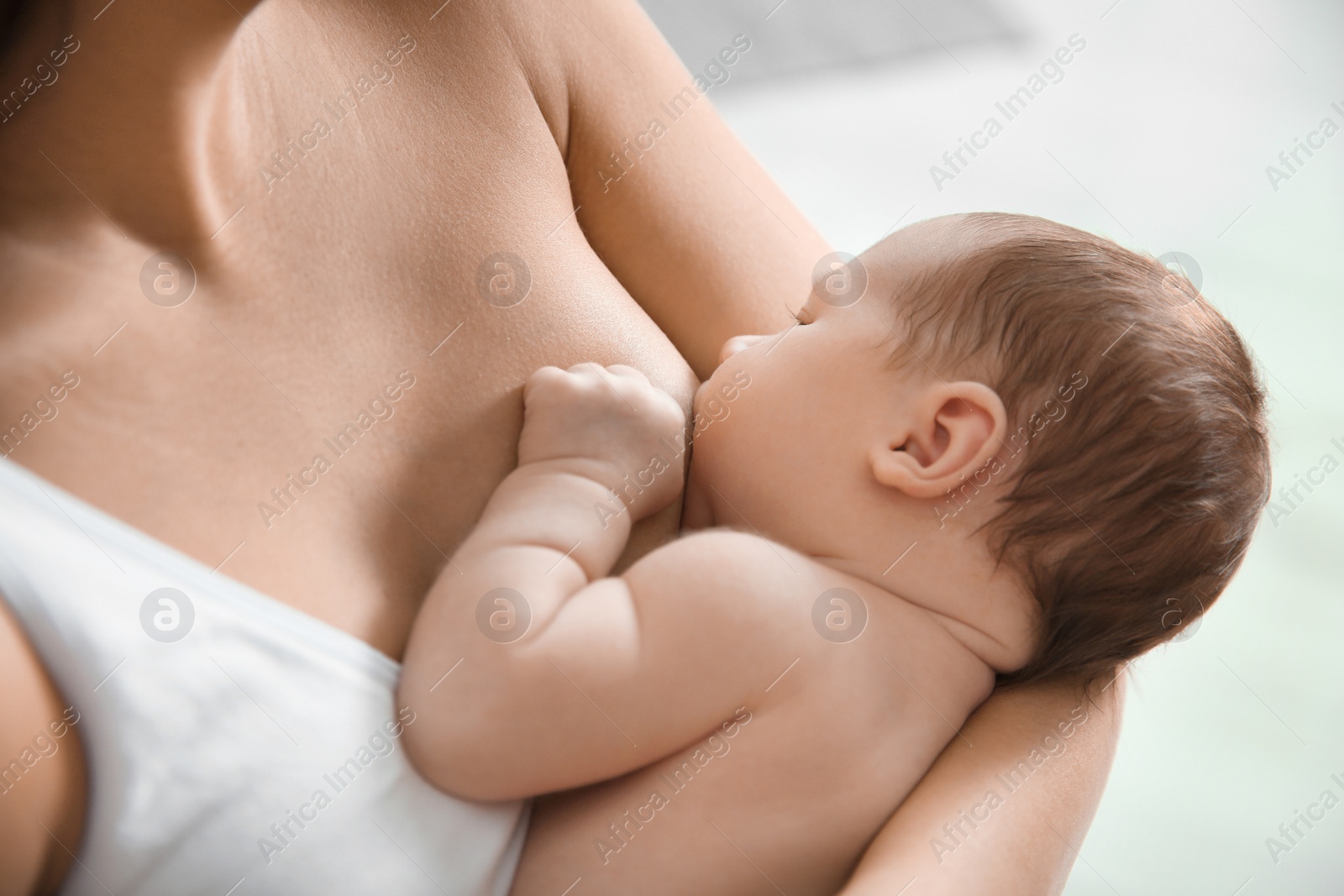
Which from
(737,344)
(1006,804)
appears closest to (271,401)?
(737,344)

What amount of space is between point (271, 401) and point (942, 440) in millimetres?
540

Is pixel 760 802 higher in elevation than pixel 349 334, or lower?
→ lower

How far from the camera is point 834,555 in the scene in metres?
0.86

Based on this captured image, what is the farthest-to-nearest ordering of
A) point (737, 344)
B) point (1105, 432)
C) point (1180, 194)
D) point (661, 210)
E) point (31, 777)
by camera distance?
point (1180, 194), point (661, 210), point (737, 344), point (1105, 432), point (31, 777)

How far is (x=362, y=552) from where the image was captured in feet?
2.36

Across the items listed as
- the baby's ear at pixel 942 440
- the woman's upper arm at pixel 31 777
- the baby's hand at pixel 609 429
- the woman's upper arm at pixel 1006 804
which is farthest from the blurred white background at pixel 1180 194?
the woman's upper arm at pixel 31 777

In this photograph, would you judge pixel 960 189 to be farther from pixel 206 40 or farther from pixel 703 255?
pixel 206 40

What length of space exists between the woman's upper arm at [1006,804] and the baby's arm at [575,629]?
17cm

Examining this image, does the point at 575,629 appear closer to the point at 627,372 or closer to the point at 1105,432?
the point at 627,372

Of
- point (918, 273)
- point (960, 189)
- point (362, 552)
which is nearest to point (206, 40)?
point (362, 552)

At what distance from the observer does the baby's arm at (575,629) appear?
69 cm

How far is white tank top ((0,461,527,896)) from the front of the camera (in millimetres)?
561

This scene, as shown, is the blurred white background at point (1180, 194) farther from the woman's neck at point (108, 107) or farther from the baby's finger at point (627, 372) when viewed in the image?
the woman's neck at point (108, 107)

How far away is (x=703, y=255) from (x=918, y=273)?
27 centimetres
